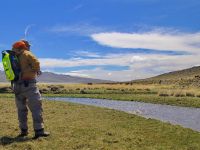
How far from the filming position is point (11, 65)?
16719 mm

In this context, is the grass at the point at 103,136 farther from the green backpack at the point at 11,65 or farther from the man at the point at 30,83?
the green backpack at the point at 11,65

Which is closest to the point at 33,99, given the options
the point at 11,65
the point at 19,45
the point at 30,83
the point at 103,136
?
the point at 30,83

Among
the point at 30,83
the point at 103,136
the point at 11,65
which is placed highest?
the point at 11,65

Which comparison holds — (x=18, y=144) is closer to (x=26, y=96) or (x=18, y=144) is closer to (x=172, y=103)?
(x=26, y=96)

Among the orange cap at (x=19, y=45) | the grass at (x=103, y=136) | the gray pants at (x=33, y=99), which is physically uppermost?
the orange cap at (x=19, y=45)

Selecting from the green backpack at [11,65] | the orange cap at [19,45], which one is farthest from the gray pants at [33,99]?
the orange cap at [19,45]

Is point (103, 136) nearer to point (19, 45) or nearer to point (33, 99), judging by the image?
point (33, 99)

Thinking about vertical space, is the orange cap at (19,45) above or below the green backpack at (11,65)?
above

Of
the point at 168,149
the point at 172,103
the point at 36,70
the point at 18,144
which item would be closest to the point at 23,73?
the point at 36,70

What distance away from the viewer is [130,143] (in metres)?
16.5

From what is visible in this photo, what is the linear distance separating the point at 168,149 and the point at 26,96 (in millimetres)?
5550

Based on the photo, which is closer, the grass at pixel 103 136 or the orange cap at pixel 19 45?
the grass at pixel 103 136

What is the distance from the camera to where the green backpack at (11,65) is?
16.7 meters

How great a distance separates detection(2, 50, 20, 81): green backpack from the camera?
54.9 ft
